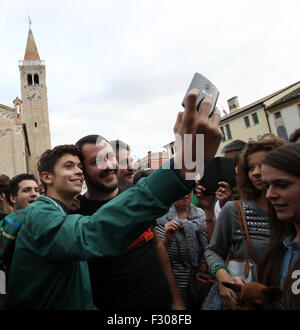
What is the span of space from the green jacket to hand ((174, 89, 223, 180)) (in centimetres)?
6

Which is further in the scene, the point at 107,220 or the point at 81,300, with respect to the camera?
the point at 81,300

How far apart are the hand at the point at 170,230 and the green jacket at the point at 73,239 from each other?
1.16 metres

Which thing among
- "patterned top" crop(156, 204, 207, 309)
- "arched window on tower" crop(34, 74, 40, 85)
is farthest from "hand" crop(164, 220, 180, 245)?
"arched window on tower" crop(34, 74, 40, 85)

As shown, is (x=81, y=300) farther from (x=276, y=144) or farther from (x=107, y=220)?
(x=276, y=144)

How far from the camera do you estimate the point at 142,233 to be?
147 centimetres

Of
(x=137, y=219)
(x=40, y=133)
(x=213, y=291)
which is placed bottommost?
(x=213, y=291)

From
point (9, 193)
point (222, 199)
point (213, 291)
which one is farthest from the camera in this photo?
point (9, 193)

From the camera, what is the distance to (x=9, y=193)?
14.1 feet

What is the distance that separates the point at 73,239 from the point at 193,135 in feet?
2.03

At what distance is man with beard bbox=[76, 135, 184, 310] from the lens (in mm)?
2057

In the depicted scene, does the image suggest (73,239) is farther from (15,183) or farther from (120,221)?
(15,183)

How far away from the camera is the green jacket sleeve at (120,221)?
3.41 ft
